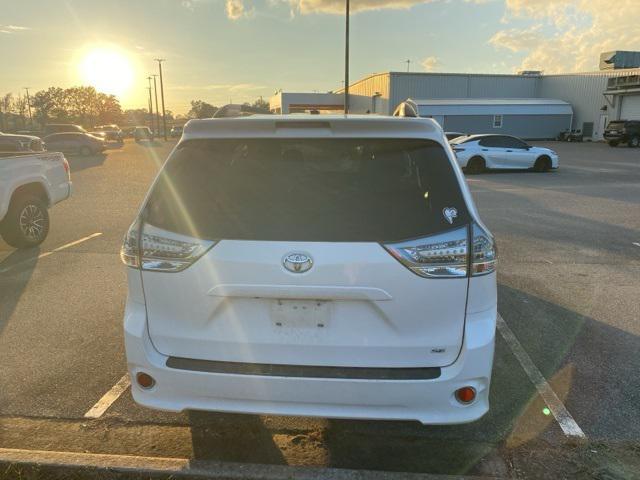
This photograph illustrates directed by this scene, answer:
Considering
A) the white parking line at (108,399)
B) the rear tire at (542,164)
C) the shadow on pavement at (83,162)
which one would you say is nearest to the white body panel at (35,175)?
the white parking line at (108,399)

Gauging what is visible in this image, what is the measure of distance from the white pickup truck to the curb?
17.1 ft

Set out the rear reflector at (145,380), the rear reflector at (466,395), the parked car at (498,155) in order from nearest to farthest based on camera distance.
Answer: the rear reflector at (466,395) → the rear reflector at (145,380) → the parked car at (498,155)

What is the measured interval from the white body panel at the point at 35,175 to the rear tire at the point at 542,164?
16.8 m

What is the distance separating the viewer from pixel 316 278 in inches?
92.9

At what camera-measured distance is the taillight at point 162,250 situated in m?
2.45

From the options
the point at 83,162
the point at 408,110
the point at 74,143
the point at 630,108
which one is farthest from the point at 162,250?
the point at 630,108

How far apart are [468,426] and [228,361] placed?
1649 mm

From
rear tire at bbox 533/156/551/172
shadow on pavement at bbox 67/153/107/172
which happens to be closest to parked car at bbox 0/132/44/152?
shadow on pavement at bbox 67/153/107/172

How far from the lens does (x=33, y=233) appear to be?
7516 mm

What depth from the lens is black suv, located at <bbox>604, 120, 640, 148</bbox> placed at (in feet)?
121

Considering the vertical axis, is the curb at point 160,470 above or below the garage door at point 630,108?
below

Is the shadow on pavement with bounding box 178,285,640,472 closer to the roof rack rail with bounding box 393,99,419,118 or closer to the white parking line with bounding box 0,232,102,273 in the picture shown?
the roof rack rail with bounding box 393,99,419,118

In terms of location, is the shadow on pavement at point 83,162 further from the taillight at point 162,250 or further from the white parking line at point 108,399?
the taillight at point 162,250

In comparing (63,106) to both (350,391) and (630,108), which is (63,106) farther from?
(350,391)
